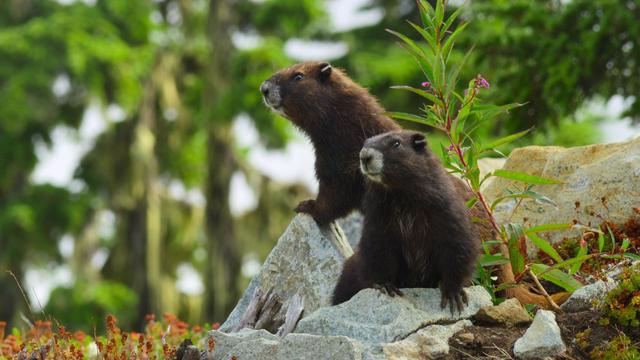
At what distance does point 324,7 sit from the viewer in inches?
763

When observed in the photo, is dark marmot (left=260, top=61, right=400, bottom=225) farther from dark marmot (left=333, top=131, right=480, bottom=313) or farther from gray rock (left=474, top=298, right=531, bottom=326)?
gray rock (left=474, top=298, right=531, bottom=326)

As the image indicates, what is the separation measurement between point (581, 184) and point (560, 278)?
149 centimetres

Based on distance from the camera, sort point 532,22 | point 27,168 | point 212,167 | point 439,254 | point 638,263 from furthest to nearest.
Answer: point 27,168 < point 212,167 < point 532,22 < point 638,263 < point 439,254

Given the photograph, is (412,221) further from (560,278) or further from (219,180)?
(219,180)

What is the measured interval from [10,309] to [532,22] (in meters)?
15.1

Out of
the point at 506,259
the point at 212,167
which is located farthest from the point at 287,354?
the point at 212,167

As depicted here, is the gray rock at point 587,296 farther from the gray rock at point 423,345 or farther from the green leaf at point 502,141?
the green leaf at point 502,141

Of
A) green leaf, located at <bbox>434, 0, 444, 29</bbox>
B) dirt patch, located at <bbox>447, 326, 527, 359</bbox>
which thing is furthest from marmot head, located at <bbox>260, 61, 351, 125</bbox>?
dirt patch, located at <bbox>447, 326, 527, 359</bbox>

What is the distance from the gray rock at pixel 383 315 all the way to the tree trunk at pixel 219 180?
11439 millimetres

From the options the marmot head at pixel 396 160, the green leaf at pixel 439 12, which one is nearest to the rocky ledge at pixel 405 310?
the marmot head at pixel 396 160

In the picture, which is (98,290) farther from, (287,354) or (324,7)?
(287,354)

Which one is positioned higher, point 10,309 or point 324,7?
point 324,7

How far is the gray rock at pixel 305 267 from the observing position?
6.77 meters

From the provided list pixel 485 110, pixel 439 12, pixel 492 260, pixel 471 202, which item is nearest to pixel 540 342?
pixel 492 260
